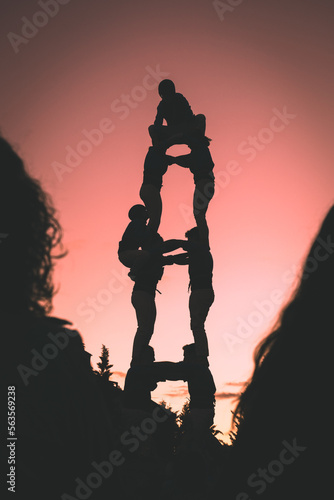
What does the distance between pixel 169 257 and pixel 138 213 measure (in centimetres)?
100

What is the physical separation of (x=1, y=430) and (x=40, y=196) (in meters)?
1.11

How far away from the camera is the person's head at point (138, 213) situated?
8.65 metres

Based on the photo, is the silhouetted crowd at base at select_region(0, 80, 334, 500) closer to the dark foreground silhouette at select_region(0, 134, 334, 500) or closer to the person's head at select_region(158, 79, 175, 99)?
the dark foreground silhouette at select_region(0, 134, 334, 500)

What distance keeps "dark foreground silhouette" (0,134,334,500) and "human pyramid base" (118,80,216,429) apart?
16.8ft

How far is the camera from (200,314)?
7914mm

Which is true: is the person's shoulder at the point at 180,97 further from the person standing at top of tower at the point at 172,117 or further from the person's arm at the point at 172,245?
the person's arm at the point at 172,245

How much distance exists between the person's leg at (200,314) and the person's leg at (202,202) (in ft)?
2.93

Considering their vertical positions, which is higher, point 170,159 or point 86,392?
point 170,159

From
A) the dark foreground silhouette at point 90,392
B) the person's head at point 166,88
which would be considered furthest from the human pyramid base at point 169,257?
the dark foreground silhouette at point 90,392

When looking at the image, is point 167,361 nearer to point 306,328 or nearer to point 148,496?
point 148,496

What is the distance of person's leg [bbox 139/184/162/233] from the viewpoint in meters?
8.50

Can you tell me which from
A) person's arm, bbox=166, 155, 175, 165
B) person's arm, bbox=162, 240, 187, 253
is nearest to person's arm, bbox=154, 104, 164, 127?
person's arm, bbox=166, 155, 175, 165

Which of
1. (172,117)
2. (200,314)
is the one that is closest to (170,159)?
(172,117)

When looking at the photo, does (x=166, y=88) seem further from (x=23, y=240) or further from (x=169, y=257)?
(x=23, y=240)
